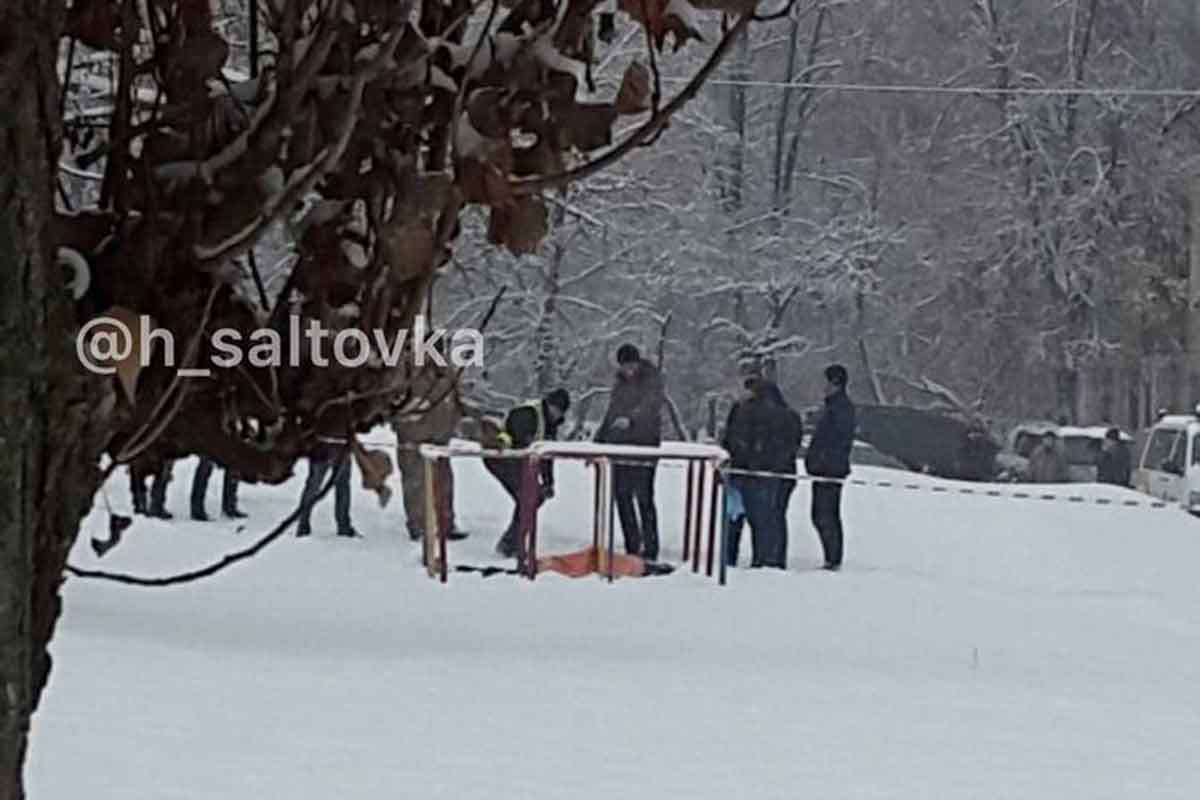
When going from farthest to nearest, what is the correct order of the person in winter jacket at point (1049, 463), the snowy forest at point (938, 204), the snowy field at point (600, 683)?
the snowy forest at point (938, 204) → the person in winter jacket at point (1049, 463) → the snowy field at point (600, 683)

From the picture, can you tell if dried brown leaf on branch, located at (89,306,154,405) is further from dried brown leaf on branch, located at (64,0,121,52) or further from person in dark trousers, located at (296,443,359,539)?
person in dark trousers, located at (296,443,359,539)

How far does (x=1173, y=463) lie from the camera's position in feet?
78.3

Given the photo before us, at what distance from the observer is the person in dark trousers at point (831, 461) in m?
15.6

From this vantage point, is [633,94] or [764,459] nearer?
[633,94]

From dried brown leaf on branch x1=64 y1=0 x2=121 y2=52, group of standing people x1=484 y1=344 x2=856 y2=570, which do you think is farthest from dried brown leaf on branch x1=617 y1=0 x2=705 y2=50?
group of standing people x1=484 y1=344 x2=856 y2=570

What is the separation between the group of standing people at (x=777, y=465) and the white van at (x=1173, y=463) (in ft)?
22.1

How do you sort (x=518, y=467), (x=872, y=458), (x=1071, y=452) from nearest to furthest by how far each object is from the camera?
(x=518, y=467) → (x=1071, y=452) → (x=872, y=458)

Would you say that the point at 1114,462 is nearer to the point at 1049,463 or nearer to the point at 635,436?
the point at 1049,463

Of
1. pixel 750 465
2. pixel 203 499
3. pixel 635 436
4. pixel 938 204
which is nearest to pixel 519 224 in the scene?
pixel 750 465

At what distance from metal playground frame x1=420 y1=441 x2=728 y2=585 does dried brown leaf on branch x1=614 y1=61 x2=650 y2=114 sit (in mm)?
11515

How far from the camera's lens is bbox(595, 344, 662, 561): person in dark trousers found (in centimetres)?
1534

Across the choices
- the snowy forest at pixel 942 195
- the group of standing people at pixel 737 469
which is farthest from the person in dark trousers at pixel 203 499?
the snowy forest at pixel 942 195

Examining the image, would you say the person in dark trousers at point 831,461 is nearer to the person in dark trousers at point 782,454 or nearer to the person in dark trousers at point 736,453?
the person in dark trousers at point 782,454

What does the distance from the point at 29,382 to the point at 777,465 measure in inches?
540
